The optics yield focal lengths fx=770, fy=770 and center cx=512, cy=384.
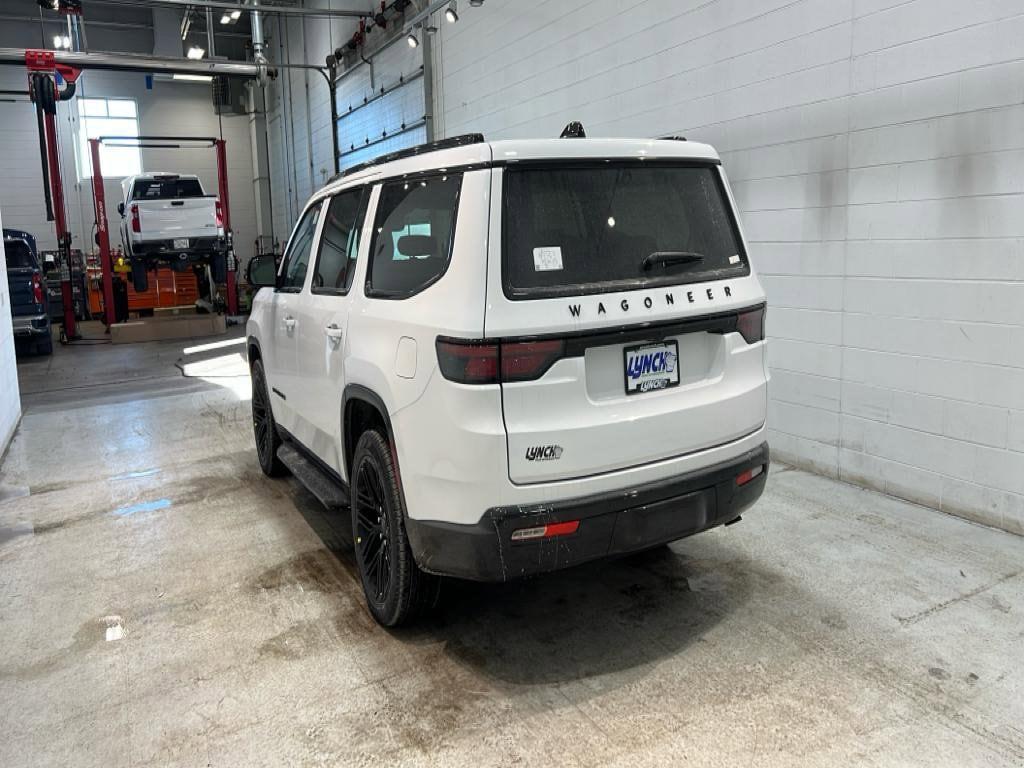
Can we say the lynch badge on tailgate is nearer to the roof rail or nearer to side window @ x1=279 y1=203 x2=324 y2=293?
the roof rail

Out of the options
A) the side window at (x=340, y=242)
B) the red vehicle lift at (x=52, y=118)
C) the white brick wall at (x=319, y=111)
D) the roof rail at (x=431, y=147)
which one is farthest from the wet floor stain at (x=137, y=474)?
the white brick wall at (x=319, y=111)

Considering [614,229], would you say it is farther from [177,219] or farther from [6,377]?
[177,219]

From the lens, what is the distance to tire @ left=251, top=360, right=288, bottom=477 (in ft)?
16.5

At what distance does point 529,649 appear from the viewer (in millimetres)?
2951

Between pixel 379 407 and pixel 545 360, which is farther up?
pixel 545 360

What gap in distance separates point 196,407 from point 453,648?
5723 mm

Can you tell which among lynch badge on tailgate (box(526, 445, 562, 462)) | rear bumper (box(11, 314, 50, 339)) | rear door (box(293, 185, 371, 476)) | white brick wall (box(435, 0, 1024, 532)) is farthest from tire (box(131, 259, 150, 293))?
lynch badge on tailgate (box(526, 445, 562, 462))

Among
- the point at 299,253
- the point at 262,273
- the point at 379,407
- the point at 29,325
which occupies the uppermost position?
the point at 299,253

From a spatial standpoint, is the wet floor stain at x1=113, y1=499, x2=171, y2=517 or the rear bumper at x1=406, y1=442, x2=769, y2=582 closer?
the rear bumper at x1=406, y1=442, x2=769, y2=582

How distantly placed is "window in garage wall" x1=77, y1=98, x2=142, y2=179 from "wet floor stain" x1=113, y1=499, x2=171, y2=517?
17.1 metres

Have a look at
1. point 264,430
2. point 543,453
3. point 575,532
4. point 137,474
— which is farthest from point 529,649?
point 137,474

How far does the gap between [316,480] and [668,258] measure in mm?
2158

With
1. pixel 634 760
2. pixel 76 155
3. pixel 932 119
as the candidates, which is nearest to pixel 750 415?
pixel 634 760

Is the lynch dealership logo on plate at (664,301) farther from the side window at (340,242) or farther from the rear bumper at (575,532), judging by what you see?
the side window at (340,242)
